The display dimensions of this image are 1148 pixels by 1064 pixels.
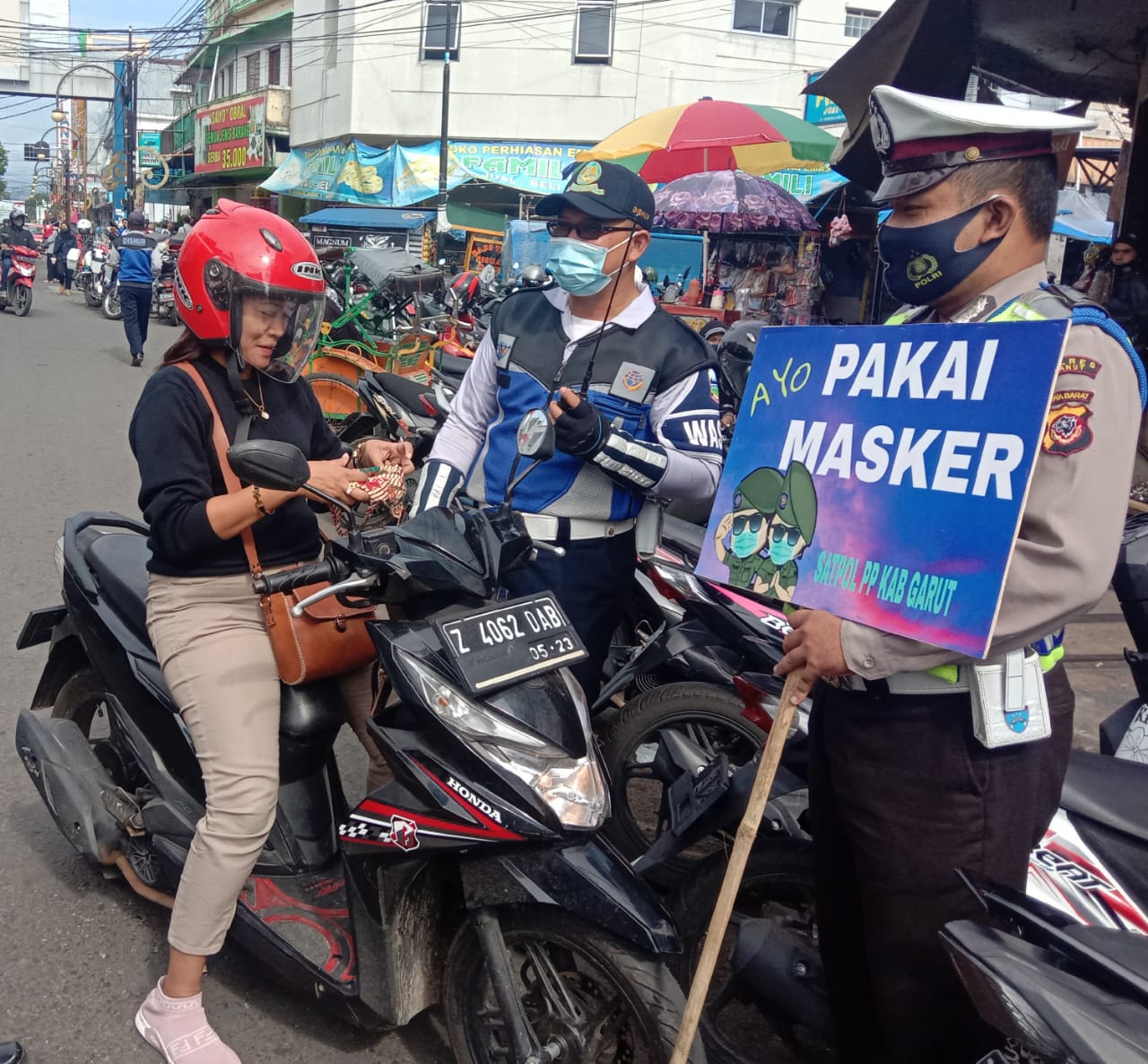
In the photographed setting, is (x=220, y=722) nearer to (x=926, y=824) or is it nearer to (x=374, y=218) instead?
(x=926, y=824)

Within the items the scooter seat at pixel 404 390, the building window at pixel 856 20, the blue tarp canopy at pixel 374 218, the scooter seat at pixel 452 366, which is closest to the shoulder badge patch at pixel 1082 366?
the scooter seat at pixel 404 390

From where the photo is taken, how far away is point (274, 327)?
2342 millimetres

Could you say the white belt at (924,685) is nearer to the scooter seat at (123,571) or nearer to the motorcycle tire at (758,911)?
the motorcycle tire at (758,911)

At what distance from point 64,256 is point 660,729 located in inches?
933

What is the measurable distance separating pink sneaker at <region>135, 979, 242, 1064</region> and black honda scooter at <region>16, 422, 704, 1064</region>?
182 mm

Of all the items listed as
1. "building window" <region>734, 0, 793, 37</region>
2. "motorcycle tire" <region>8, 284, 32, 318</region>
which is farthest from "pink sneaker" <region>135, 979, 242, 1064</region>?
"building window" <region>734, 0, 793, 37</region>

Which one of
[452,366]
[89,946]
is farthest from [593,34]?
[89,946]

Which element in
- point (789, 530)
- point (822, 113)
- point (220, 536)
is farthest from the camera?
point (822, 113)

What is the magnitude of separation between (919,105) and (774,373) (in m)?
0.49

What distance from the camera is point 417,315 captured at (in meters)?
8.83

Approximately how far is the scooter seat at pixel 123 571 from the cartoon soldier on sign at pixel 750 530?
1.51m

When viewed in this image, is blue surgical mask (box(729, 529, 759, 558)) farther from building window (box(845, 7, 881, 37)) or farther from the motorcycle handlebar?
building window (box(845, 7, 881, 37))

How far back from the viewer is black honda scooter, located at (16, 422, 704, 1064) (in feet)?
6.28

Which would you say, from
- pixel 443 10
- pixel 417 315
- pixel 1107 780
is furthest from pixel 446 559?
pixel 443 10
